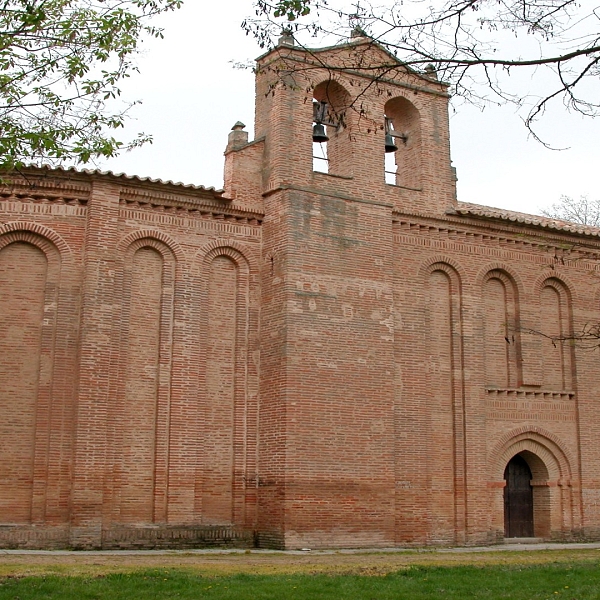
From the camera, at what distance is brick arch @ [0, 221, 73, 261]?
1598 cm

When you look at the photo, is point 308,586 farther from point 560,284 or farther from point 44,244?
point 560,284

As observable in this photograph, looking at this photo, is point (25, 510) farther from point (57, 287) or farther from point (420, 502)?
point (420, 502)

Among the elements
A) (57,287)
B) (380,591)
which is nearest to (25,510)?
(57,287)

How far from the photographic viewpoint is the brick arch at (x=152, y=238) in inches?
653

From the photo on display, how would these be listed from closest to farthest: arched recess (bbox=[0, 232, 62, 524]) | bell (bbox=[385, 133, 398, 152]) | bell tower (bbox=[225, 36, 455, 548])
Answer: arched recess (bbox=[0, 232, 62, 524]) → bell tower (bbox=[225, 36, 455, 548]) → bell (bbox=[385, 133, 398, 152])

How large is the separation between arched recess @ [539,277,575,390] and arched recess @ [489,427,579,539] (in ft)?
4.06

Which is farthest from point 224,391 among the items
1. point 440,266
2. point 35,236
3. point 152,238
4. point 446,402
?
point 440,266

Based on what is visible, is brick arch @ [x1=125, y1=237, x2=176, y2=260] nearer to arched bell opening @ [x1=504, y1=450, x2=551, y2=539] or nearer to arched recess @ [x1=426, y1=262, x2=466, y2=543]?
arched recess @ [x1=426, y1=262, x2=466, y2=543]

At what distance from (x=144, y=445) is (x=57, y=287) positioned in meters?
3.11

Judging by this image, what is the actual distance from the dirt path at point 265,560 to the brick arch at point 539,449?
243cm

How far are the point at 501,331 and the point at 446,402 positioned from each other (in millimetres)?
2200

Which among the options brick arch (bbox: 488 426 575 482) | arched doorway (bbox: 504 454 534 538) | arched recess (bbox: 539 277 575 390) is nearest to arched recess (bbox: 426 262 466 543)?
brick arch (bbox: 488 426 575 482)

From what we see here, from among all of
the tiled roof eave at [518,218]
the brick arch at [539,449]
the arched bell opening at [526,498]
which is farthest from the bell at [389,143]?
the arched bell opening at [526,498]

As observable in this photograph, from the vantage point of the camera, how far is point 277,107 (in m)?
17.8
